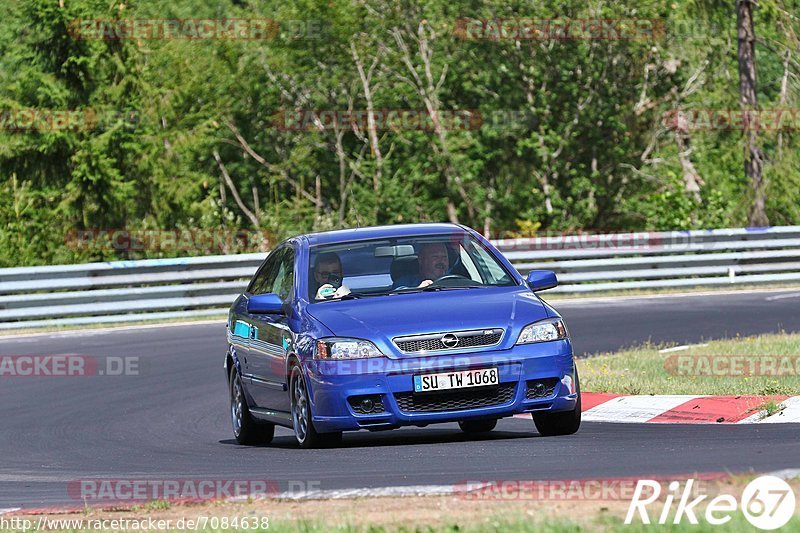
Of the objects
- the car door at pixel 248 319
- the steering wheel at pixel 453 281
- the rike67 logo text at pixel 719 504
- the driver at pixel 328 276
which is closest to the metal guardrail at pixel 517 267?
the car door at pixel 248 319

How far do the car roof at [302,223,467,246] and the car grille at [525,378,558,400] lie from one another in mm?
1778

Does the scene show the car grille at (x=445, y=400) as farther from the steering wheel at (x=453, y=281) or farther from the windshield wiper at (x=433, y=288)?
the steering wheel at (x=453, y=281)

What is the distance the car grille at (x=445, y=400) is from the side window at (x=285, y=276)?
153 cm

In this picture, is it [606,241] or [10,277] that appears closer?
[10,277]

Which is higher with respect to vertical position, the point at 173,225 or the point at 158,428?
the point at 158,428

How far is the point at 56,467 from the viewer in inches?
435

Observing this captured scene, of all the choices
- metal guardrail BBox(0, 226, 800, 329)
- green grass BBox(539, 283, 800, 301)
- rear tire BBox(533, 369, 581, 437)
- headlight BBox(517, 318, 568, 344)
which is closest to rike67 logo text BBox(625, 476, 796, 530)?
headlight BBox(517, 318, 568, 344)

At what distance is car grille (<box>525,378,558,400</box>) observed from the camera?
10.2m

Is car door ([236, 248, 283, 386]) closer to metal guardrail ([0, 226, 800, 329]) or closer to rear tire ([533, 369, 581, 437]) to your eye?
rear tire ([533, 369, 581, 437])

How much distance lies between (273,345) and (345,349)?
4.17 ft

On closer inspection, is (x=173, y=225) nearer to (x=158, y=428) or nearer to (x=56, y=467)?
(x=158, y=428)

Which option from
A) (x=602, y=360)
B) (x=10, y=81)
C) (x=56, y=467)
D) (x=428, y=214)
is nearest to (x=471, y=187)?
(x=428, y=214)

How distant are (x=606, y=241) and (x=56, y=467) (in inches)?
659

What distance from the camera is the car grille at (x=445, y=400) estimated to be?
1009 cm
